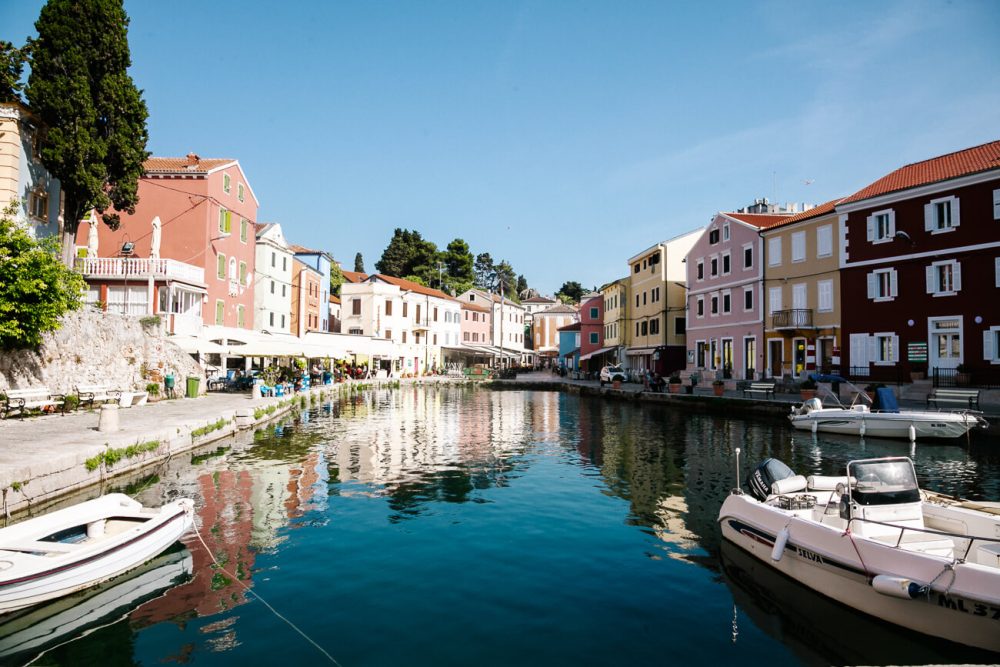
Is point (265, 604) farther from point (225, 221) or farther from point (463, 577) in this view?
point (225, 221)

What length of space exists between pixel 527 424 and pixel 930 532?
68.4ft

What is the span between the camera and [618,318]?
206ft

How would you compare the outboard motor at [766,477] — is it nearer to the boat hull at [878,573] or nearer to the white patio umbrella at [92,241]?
the boat hull at [878,573]

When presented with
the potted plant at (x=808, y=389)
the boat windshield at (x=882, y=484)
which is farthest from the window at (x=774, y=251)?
the boat windshield at (x=882, y=484)

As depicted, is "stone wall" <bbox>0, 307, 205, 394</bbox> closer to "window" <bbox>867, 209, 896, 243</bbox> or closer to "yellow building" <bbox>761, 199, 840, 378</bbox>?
"yellow building" <bbox>761, 199, 840, 378</bbox>

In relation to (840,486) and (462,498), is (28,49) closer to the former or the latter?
(462,498)

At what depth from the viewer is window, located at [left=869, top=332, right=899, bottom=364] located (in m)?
30.2

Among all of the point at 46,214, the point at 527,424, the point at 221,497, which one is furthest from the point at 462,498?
the point at 46,214

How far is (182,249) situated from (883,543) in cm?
3815

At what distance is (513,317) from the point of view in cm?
10006

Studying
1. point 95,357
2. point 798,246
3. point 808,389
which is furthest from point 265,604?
point 798,246

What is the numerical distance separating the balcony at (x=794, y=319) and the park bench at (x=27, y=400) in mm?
36128

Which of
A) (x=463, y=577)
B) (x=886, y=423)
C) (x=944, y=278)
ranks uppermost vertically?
(x=944, y=278)

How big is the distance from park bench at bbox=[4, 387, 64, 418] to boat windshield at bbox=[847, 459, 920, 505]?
20.6 meters
